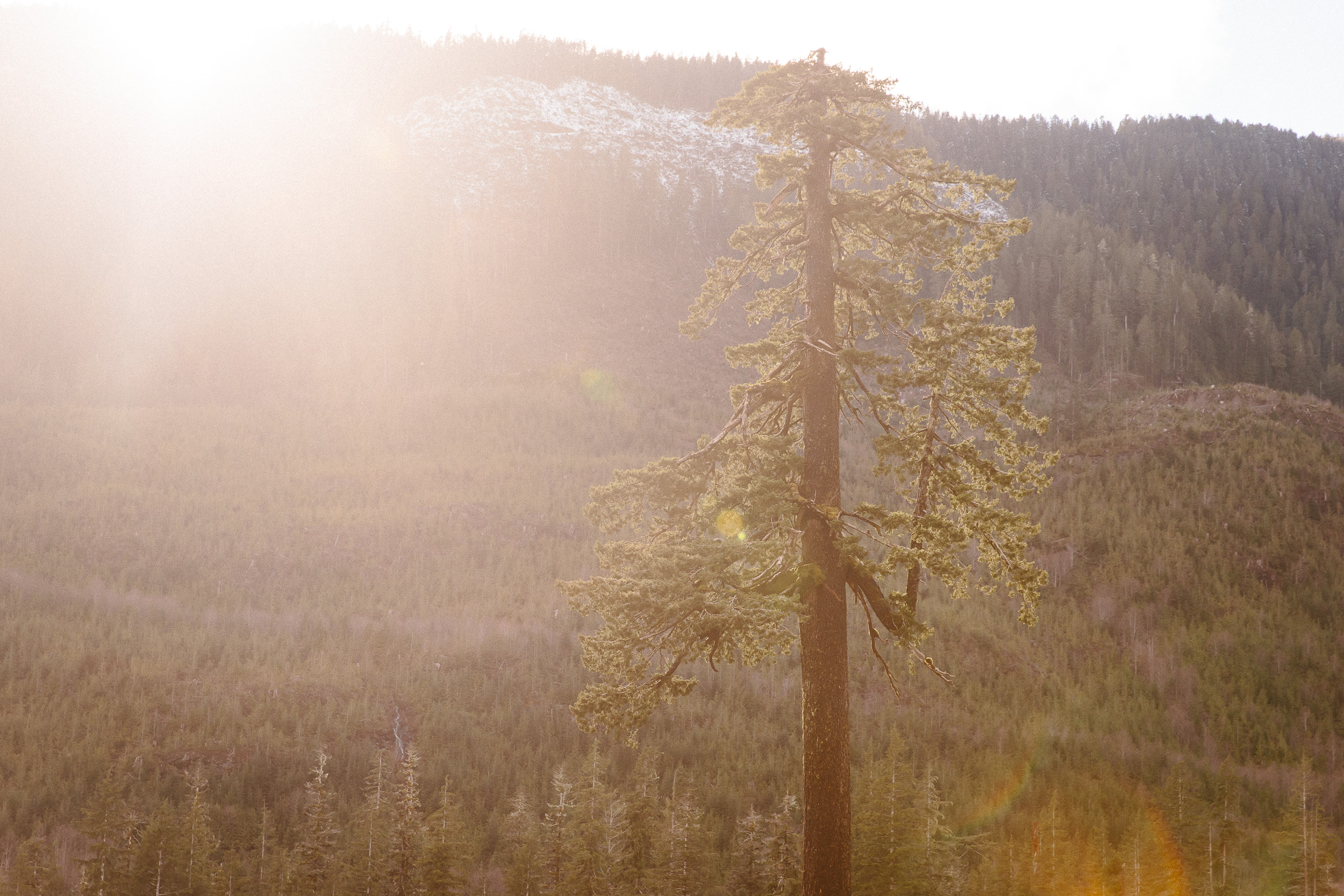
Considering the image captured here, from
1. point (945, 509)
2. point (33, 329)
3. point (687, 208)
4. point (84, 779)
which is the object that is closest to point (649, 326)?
point (687, 208)

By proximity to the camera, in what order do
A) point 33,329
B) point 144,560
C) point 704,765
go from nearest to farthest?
point 704,765 < point 144,560 < point 33,329

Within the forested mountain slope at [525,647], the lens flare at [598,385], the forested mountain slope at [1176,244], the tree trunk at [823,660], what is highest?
the forested mountain slope at [1176,244]

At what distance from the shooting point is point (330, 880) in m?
15.9

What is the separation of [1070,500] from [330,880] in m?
43.2

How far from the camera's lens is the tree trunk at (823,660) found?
304 inches

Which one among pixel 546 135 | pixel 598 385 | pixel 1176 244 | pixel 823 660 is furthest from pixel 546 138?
pixel 823 660

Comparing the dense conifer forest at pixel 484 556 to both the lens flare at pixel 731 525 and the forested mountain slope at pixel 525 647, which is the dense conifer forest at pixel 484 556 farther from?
the lens flare at pixel 731 525

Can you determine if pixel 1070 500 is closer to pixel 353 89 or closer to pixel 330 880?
pixel 330 880

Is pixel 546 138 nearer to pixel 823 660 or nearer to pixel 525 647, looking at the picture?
pixel 525 647

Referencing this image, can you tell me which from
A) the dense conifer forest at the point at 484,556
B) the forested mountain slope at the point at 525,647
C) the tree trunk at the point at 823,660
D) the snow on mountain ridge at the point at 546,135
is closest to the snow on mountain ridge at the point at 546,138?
the snow on mountain ridge at the point at 546,135

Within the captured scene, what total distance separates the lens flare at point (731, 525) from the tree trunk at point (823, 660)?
2.01 feet

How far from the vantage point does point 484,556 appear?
39594 millimetres

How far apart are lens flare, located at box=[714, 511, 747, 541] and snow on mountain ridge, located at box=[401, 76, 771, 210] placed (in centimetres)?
8872

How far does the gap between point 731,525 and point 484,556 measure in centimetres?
3334
